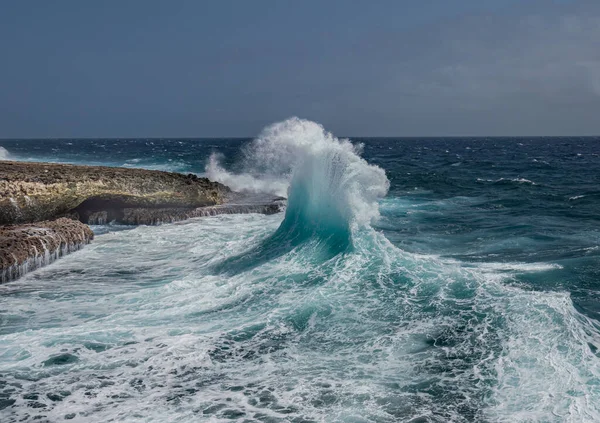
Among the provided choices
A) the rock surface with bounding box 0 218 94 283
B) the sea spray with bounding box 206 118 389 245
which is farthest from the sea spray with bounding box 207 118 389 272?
the rock surface with bounding box 0 218 94 283

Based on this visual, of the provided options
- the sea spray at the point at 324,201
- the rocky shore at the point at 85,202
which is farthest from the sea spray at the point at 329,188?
the rocky shore at the point at 85,202

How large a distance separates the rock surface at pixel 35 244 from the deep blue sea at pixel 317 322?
0.38 meters

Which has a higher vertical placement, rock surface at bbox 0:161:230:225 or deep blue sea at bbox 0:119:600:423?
rock surface at bbox 0:161:230:225

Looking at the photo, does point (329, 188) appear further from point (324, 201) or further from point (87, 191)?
point (87, 191)

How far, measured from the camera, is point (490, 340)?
9.85m

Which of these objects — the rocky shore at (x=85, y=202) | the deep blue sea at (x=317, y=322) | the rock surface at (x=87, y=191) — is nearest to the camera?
the deep blue sea at (x=317, y=322)

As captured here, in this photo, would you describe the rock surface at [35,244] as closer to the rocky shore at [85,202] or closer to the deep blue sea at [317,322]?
the rocky shore at [85,202]

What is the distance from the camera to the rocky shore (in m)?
18.5

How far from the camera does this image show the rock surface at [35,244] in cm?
1515

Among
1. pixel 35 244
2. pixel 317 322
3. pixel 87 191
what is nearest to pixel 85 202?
pixel 87 191

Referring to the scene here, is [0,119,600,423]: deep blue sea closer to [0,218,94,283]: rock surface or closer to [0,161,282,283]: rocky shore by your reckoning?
[0,218,94,283]: rock surface

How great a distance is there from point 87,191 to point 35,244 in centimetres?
760

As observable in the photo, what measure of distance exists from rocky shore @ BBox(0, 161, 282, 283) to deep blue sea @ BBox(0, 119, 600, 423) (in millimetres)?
1123

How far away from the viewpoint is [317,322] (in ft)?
37.0
